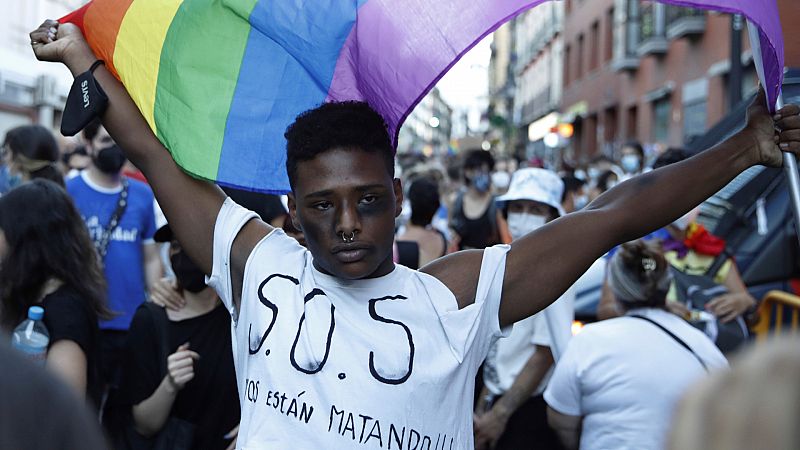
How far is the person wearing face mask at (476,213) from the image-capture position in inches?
319

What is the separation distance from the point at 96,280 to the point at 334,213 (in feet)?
5.71

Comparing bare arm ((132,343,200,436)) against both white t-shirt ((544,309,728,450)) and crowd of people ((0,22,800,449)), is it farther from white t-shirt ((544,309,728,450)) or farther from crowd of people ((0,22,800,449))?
white t-shirt ((544,309,728,450))

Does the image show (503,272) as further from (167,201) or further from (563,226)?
(167,201)

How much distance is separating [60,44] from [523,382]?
8.14 feet

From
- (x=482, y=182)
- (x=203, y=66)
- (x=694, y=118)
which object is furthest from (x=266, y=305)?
(x=694, y=118)

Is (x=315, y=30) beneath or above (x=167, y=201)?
above

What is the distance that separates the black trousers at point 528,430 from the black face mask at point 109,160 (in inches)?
112

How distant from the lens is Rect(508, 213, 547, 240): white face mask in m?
5.35

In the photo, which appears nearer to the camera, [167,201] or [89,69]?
[167,201]

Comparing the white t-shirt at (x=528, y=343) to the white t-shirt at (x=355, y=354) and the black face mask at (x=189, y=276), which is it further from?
the white t-shirt at (x=355, y=354)

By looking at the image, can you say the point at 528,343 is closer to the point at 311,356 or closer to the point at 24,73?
the point at 311,356

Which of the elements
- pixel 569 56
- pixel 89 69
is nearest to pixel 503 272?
pixel 89 69

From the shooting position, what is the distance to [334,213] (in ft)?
7.77

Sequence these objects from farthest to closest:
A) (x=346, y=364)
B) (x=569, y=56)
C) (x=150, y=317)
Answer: (x=569, y=56) → (x=150, y=317) → (x=346, y=364)
